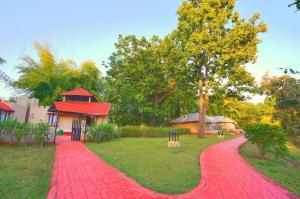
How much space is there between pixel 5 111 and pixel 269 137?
1026 inches

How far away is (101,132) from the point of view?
1744 cm

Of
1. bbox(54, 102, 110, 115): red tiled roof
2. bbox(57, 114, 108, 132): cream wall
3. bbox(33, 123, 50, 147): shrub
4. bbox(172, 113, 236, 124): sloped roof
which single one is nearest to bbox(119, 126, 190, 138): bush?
bbox(54, 102, 110, 115): red tiled roof

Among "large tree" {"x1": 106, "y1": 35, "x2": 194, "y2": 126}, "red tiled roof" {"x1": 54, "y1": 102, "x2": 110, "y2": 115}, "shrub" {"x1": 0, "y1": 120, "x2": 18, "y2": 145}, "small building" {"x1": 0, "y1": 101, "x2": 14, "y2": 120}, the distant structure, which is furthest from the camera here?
"large tree" {"x1": 106, "y1": 35, "x2": 194, "y2": 126}

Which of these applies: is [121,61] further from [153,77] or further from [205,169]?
[205,169]

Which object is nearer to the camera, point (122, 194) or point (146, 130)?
point (122, 194)

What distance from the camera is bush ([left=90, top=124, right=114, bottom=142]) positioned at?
1723 cm

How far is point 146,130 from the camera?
89.3 ft

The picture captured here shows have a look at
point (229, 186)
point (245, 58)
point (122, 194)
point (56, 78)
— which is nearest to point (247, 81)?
point (245, 58)

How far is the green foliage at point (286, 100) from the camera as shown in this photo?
23344 mm

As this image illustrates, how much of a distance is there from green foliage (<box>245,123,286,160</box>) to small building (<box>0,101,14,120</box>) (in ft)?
79.8

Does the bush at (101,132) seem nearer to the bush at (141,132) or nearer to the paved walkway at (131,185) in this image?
the bush at (141,132)

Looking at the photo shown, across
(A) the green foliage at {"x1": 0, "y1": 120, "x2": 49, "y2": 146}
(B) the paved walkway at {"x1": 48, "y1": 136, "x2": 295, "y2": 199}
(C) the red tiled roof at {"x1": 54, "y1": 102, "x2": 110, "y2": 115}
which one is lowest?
(B) the paved walkway at {"x1": 48, "y1": 136, "x2": 295, "y2": 199}

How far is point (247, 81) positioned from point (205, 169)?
1929cm

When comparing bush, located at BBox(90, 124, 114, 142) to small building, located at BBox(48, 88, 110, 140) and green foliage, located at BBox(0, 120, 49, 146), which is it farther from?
small building, located at BBox(48, 88, 110, 140)
